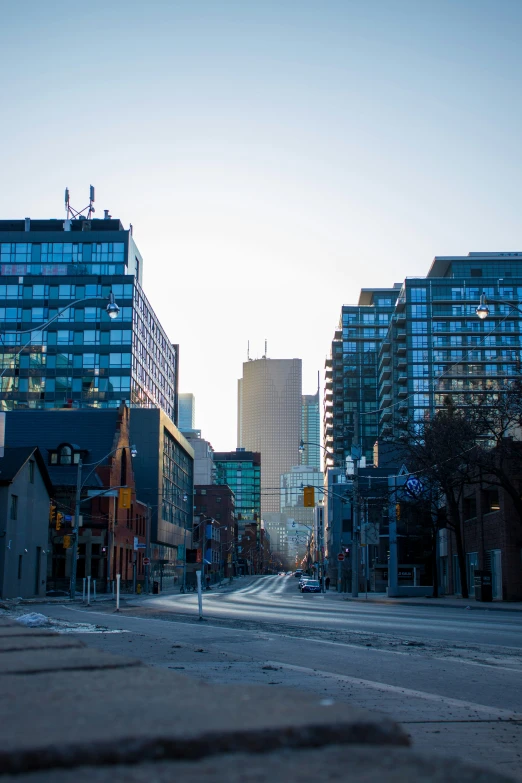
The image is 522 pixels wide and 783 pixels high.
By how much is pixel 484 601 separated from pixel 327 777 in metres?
46.5

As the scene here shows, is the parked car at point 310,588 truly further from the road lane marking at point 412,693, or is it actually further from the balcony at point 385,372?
the road lane marking at point 412,693

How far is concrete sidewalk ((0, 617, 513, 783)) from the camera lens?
146cm

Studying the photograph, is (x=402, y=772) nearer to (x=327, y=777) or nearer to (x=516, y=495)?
(x=327, y=777)

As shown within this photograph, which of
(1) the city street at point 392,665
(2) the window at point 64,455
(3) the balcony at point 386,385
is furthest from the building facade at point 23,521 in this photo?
(3) the balcony at point 386,385

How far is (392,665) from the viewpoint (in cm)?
1235

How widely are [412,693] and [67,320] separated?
329ft

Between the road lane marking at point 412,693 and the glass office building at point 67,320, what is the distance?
306 feet

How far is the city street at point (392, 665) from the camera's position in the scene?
7.18m

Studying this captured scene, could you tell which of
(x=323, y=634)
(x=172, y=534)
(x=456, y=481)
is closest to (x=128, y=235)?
(x=172, y=534)

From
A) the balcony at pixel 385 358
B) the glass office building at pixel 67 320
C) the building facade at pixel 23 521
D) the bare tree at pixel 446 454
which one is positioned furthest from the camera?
the balcony at pixel 385 358

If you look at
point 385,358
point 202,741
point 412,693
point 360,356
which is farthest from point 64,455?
point 360,356

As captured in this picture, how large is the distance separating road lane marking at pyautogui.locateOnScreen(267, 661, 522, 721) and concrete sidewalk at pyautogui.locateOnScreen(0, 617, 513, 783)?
6773 mm

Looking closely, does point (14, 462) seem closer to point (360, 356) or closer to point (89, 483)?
point (89, 483)

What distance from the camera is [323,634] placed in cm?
1856
